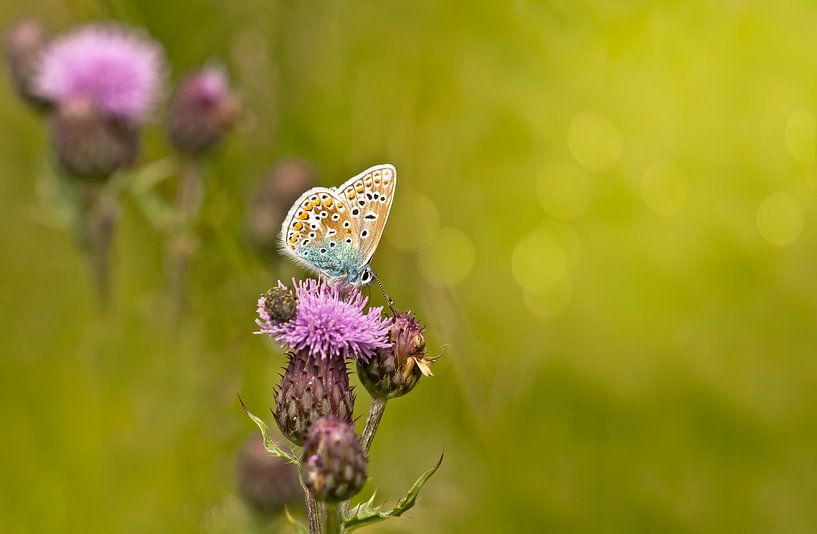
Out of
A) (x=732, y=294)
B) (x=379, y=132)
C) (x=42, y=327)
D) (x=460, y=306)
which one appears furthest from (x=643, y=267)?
(x=42, y=327)

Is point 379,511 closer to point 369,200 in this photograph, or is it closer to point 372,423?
point 372,423

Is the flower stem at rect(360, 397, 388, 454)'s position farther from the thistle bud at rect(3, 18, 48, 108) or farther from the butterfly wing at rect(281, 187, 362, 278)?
the thistle bud at rect(3, 18, 48, 108)

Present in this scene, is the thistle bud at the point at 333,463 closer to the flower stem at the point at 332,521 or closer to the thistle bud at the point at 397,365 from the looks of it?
the flower stem at the point at 332,521

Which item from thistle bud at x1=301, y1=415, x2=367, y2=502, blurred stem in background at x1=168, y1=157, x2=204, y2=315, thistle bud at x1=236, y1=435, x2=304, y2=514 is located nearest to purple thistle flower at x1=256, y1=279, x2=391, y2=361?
thistle bud at x1=301, y1=415, x2=367, y2=502

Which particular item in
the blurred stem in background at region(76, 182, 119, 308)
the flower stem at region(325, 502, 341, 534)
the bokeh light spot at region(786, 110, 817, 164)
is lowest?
the blurred stem in background at region(76, 182, 119, 308)

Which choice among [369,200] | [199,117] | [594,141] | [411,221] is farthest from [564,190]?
[369,200]

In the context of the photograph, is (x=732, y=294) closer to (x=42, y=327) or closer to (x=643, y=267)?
(x=643, y=267)

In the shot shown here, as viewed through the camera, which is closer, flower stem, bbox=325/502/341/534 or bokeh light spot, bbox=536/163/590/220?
flower stem, bbox=325/502/341/534
